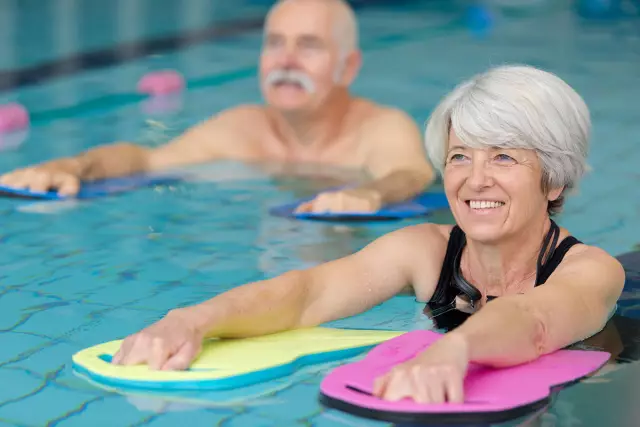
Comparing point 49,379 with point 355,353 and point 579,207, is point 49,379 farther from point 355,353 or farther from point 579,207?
point 579,207

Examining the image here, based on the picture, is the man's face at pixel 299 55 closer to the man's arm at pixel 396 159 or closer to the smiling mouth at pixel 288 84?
the smiling mouth at pixel 288 84

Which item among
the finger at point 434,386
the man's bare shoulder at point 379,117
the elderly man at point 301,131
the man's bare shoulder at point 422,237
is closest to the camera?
the finger at point 434,386

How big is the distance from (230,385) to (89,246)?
1572mm

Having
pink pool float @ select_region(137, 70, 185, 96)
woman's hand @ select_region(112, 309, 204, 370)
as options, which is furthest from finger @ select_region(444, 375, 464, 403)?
pink pool float @ select_region(137, 70, 185, 96)

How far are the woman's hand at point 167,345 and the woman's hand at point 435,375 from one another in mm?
512

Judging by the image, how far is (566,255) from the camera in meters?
3.30

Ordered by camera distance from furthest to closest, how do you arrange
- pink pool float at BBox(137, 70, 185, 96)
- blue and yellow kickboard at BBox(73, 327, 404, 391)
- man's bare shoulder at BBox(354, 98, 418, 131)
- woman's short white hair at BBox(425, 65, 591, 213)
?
pink pool float at BBox(137, 70, 185, 96), man's bare shoulder at BBox(354, 98, 418, 131), woman's short white hair at BBox(425, 65, 591, 213), blue and yellow kickboard at BBox(73, 327, 404, 391)

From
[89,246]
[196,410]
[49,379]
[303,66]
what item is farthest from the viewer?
[303,66]

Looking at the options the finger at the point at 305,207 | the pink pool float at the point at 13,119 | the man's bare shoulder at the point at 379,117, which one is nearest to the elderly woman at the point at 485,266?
the finger at the point at 305,207

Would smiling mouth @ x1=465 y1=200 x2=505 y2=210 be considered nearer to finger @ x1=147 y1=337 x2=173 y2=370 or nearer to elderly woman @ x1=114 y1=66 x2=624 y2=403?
elderly woman @ x1=114 y1=66 x2=624 y2=403

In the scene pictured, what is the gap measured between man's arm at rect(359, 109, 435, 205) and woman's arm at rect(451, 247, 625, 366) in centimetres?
173

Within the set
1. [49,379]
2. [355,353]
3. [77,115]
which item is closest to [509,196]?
[355,353]

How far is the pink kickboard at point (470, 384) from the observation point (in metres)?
2.70

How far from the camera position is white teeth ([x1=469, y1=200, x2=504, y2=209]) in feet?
10.4
